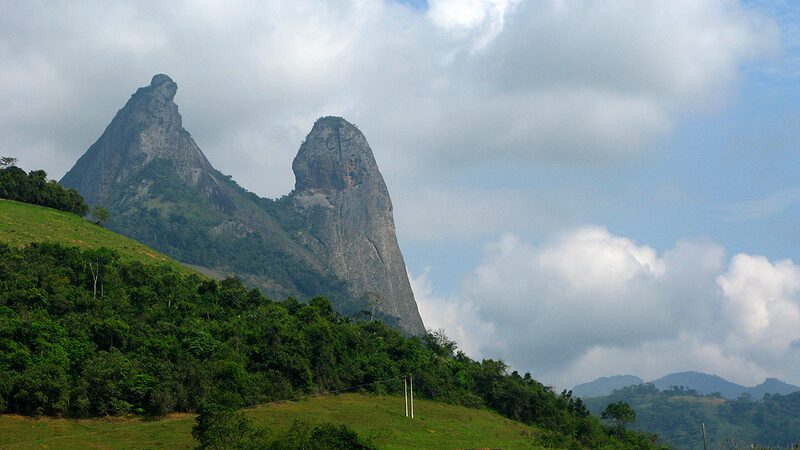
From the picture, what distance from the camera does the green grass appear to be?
8969 cm

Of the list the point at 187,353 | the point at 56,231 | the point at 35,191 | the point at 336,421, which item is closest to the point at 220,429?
the point at 336,421

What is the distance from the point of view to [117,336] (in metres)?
68.0

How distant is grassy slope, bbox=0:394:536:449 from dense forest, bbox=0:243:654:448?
6.21 ft

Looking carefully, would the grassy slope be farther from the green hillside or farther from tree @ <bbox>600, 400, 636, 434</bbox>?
tree @ <bbox>600, 400, 636, 434</bbox>

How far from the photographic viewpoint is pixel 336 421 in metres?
65.6

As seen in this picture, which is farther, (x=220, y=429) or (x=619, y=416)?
(x=619, y=416)

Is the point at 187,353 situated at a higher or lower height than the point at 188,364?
higher

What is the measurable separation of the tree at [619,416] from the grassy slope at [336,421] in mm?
10527

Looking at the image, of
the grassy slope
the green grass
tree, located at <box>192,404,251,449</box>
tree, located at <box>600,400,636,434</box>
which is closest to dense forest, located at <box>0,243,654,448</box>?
tree, located at <box>600,400,636,434</box>

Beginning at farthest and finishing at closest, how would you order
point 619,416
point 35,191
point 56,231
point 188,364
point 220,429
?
point 35,191 → point 56,231 → point 619,416 → point 188,364 → point 220,429

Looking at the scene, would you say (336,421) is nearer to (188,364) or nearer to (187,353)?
(188,364)

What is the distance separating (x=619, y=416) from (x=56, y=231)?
67.5m

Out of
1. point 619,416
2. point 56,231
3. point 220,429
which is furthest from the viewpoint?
point 56,231

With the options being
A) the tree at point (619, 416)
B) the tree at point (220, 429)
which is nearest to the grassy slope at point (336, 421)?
the tree at point (220, 429)
